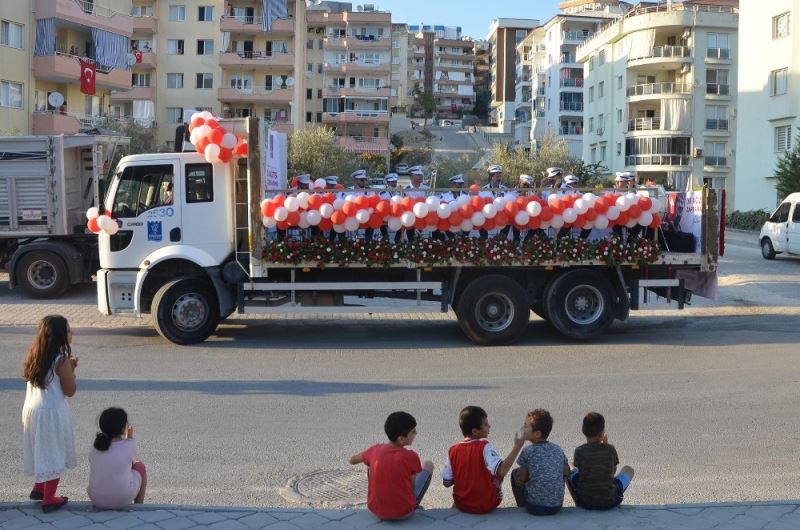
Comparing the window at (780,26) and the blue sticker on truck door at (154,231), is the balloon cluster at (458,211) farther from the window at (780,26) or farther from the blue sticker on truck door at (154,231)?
the window at (780,26)

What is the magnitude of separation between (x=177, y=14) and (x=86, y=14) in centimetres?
2280

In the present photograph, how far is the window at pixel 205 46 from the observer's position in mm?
63906

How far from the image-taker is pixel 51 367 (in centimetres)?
562

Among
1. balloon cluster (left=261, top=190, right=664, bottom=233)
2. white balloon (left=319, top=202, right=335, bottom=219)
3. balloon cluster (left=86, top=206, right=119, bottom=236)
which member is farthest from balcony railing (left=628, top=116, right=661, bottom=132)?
balloon cluster (left=86, top=206, right=119, bottom=236)

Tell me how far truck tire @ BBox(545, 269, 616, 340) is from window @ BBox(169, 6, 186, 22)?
5654 cm

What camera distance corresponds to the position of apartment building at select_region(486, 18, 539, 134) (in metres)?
123

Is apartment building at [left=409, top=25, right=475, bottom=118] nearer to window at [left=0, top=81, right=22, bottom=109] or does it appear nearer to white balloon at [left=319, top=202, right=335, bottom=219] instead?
window at [left=0, top=81, right=22, bottom=109]

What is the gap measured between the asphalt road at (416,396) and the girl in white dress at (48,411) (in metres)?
0.97

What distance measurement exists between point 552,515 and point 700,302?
12.7 metres

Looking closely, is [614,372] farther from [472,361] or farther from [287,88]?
[287,88]

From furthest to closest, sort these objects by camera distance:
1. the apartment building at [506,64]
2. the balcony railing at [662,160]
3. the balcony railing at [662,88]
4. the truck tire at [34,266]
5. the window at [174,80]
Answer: the apartment building at [506,64]
the balcony railing at [662,88]
the balcony railing at [662,160]
the window at [174,80]
the truck tire at [34,266]

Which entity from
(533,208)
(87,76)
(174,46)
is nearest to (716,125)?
(174,46)

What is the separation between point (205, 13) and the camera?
209 ft

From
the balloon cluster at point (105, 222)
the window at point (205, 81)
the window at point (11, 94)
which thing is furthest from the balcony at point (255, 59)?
the balloon cluster at point (105, 222)
